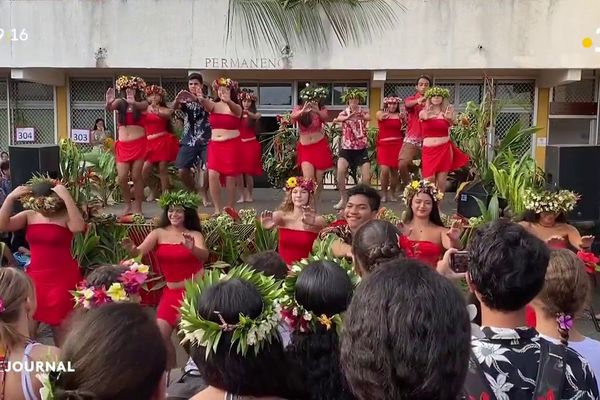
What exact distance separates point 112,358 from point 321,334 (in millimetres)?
863

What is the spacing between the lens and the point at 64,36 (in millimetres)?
11703

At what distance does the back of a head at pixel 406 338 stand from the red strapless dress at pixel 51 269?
11.8 ft

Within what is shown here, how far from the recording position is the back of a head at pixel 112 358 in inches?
56.1

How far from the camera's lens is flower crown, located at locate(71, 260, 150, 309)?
3068 millimetres

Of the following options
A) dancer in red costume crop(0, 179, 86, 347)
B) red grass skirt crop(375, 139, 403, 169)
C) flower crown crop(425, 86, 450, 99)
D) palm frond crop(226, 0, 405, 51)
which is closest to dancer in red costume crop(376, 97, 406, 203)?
red grass skirt crop(375, 139, 403, 169)

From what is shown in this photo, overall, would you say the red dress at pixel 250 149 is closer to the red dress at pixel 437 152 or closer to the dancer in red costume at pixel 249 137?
the dancer in red costume at pixel 249 137

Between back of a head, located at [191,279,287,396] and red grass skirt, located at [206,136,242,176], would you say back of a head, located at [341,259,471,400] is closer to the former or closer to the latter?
back of a head, located at [191,279,287,396]

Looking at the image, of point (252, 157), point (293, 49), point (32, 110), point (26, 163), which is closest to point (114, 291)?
point (26, 163)

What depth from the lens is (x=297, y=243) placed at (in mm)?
4738

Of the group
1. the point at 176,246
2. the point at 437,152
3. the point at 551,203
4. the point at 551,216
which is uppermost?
the point at 437,152

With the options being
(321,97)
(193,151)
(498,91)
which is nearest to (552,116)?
(498,91)

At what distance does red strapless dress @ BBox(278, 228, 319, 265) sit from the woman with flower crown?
1658 millimetres

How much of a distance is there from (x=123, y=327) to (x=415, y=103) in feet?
21.0

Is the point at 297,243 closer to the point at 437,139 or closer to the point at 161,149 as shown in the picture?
the point at 437,139
